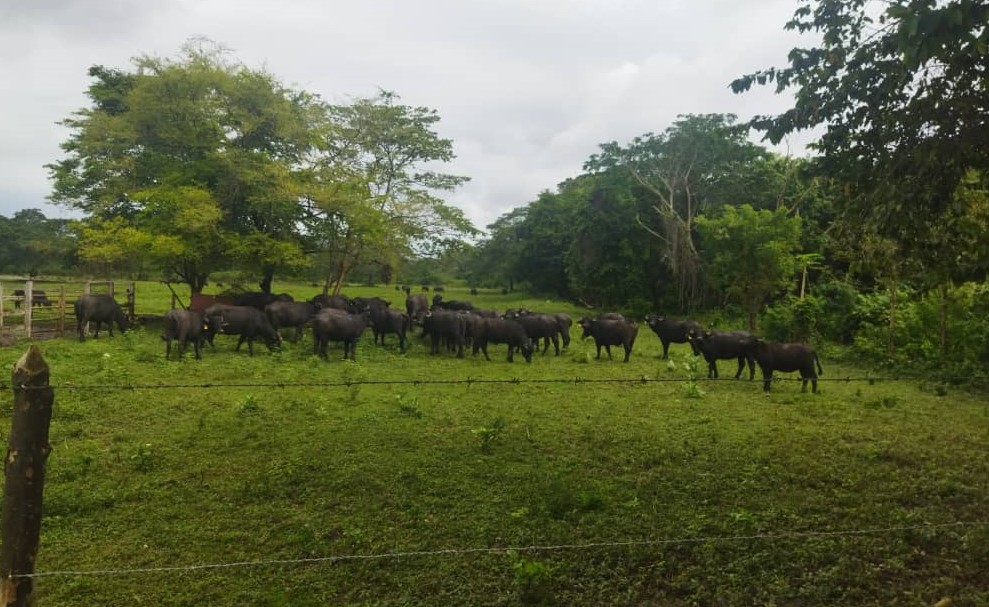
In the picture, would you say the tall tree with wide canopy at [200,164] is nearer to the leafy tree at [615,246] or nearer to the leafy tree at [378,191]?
the leafy tree at [378,191]

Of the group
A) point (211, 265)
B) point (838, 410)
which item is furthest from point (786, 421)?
point (211, 265)

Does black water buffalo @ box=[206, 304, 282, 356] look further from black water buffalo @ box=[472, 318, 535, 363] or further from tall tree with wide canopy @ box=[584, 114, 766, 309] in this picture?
tall tree with wide canopy @ box=[584, 114, 766, 309]

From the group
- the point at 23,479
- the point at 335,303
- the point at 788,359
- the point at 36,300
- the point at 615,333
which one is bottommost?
the point at 23,479

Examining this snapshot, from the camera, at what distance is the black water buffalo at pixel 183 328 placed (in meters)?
13.2

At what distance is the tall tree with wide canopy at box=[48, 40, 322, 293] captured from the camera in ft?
62.5

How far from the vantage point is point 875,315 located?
17.6m

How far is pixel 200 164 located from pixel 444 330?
10757 millimetres

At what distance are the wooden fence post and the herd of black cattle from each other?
36.6ft

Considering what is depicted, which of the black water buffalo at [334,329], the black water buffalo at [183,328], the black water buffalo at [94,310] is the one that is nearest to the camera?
the black water buffalo at [183,328]

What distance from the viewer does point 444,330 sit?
623 inches

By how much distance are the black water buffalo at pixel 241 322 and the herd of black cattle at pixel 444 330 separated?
0.07 feet

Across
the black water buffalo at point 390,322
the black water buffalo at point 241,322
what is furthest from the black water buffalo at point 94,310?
the black water buffalo at point 390,322

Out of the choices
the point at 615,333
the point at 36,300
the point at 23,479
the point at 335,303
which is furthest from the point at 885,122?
the point at 36,300

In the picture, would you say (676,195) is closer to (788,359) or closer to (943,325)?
(943,325)
